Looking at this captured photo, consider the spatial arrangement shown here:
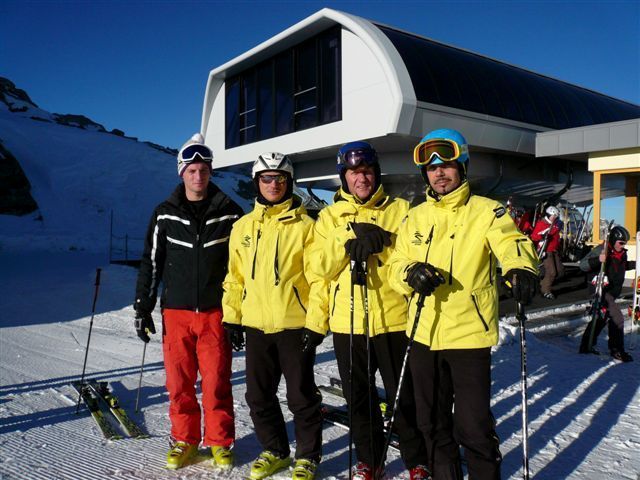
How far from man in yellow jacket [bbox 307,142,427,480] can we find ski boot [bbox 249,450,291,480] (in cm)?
49

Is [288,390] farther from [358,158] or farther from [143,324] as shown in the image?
[358,158]

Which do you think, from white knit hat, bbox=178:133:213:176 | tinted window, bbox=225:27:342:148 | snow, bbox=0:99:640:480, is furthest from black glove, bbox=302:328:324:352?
tinted window, bbox=225:27:342:148

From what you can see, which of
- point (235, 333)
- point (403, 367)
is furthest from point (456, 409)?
point (235, 333)

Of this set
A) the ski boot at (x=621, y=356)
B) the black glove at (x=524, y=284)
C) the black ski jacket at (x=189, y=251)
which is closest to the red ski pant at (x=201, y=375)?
the black ski jacket at (x=189, y=251)

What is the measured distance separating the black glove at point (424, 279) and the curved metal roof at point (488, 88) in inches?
437

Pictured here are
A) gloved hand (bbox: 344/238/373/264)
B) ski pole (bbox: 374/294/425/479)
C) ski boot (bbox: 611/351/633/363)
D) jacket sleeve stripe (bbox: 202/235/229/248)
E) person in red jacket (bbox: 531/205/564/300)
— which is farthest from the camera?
person in red jacket (bbox: 531/205/564/300)

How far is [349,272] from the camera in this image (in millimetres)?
2990

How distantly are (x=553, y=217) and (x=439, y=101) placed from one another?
466 centimetres

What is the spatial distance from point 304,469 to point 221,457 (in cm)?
60

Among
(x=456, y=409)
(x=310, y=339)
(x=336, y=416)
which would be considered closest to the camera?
(x=456, y=409)

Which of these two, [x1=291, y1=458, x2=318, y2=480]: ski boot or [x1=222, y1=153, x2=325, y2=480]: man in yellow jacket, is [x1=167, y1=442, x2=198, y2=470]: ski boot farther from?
[x1=291, y1=458, x2=318, y2=480]: ski boot

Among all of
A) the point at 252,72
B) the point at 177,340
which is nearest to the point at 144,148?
the point at 252,72

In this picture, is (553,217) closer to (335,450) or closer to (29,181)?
(335,450)

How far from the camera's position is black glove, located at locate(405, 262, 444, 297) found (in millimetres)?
2441
